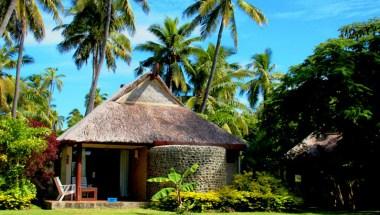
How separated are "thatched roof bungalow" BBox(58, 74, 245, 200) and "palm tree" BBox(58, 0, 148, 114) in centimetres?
389

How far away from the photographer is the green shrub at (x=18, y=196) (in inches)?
594

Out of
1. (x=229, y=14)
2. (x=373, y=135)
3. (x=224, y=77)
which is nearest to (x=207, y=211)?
(x=373, y=135)

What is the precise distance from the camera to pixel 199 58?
3406 centimetres

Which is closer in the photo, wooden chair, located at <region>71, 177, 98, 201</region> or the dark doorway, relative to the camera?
wooden chair, located at <region>71, 177, 98, 201</region>

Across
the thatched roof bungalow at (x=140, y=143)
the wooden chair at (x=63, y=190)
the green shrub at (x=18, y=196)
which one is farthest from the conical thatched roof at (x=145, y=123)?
the green shrub at (x=18, y=196)

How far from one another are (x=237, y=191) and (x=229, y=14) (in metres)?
10.7

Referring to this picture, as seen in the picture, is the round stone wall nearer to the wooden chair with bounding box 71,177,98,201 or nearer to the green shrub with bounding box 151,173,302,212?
the green shrub with bounding box 151,173,302,212

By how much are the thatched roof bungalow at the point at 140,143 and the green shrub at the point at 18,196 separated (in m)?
1.65

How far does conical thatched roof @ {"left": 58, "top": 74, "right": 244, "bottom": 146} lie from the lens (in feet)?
57.5

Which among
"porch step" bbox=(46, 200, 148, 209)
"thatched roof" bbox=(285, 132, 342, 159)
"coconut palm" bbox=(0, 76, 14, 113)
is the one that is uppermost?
"coconut palm" bbox=(0, 76, 14, 113)

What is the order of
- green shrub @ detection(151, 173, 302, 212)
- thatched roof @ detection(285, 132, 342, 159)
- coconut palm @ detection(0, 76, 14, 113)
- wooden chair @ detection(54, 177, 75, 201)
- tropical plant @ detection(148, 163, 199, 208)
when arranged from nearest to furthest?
tropical plant @ detection(148, 163, 199, 208) < green shrub @ detection(151, 173, 302, 212) < wooden chair @ detection(54, 177, 75, 201) < thatched roof @ detection(285, 132, 342, 159) < coconut palm @ detection(0, 76, 14, 113)

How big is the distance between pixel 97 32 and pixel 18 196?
42.8ft

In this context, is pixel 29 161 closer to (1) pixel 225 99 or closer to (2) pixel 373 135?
(2) pixel 373 135

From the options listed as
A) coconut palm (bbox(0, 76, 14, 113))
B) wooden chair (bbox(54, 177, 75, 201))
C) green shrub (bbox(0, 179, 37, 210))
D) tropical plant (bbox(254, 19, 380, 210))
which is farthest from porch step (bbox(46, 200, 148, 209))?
coconut palm (bbox(0, 76, 14, 113))
